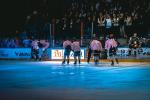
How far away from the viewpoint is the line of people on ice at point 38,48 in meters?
35.5

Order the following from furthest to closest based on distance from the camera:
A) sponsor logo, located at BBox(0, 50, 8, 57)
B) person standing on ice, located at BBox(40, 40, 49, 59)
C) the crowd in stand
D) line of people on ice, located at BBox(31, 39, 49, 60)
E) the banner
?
the crowd in stand
sponsor logo, located at BBox(0, 50, 8, 57)
person standing on ice, located at BBox(40, 40, 49, 59)
line of people on ice, located at BBox(31, 39, 49, 60)
the banner

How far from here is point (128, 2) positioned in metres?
49.7

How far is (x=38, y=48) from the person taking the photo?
35750 millimetres

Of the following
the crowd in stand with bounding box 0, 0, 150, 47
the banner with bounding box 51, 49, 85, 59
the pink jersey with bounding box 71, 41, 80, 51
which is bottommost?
the banner with bounding box 51, 49, 85, 59

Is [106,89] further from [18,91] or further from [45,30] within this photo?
[45,30]

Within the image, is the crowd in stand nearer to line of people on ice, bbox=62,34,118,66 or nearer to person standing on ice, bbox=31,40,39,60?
person standing on ice, bbox=31,40,39,60

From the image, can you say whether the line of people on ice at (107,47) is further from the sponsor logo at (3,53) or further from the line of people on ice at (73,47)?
the sponsor logo at (3,53)

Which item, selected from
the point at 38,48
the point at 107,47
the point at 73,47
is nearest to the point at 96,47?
the point at 107,47

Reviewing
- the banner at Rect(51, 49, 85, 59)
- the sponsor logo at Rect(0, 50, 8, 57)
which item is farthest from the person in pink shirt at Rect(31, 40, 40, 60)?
the sponsor logo at Rect(0, 50, 8, 57)

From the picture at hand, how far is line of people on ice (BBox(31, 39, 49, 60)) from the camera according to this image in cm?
3553

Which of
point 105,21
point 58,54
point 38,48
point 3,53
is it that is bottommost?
point 58,54

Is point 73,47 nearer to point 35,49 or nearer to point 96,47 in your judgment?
point 96,47

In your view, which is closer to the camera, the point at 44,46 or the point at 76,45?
the point at 76,45

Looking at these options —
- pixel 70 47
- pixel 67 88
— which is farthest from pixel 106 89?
pixel 70 47
